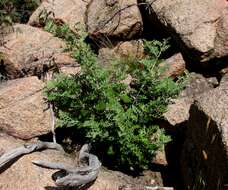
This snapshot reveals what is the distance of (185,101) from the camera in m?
6.29

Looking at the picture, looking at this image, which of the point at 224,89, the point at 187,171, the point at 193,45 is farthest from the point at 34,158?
the point at 193,45

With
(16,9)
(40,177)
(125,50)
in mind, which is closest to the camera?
(40,177)

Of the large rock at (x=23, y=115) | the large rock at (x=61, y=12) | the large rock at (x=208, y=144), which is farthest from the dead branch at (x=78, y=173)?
the large rock at (x=61, y=12)

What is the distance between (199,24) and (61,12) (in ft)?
8.08

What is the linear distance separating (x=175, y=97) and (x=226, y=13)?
5.51 ft

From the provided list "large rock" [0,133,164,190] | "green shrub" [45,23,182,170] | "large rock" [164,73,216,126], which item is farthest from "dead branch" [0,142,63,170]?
"large rock" [164,73,216,126]

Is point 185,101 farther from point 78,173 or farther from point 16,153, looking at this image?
point 16,153

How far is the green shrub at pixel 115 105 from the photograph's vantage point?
5.59m

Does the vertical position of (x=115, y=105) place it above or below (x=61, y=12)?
below

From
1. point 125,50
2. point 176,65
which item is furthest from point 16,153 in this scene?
point 125,50

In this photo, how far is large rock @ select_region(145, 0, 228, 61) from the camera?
676 centimetres

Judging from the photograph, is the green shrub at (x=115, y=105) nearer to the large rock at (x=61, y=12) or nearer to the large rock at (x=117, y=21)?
the large rock at (x=117, y=21)

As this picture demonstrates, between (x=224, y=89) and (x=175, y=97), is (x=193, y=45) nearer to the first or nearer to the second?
(x=175, y=97)

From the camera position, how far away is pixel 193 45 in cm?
677
